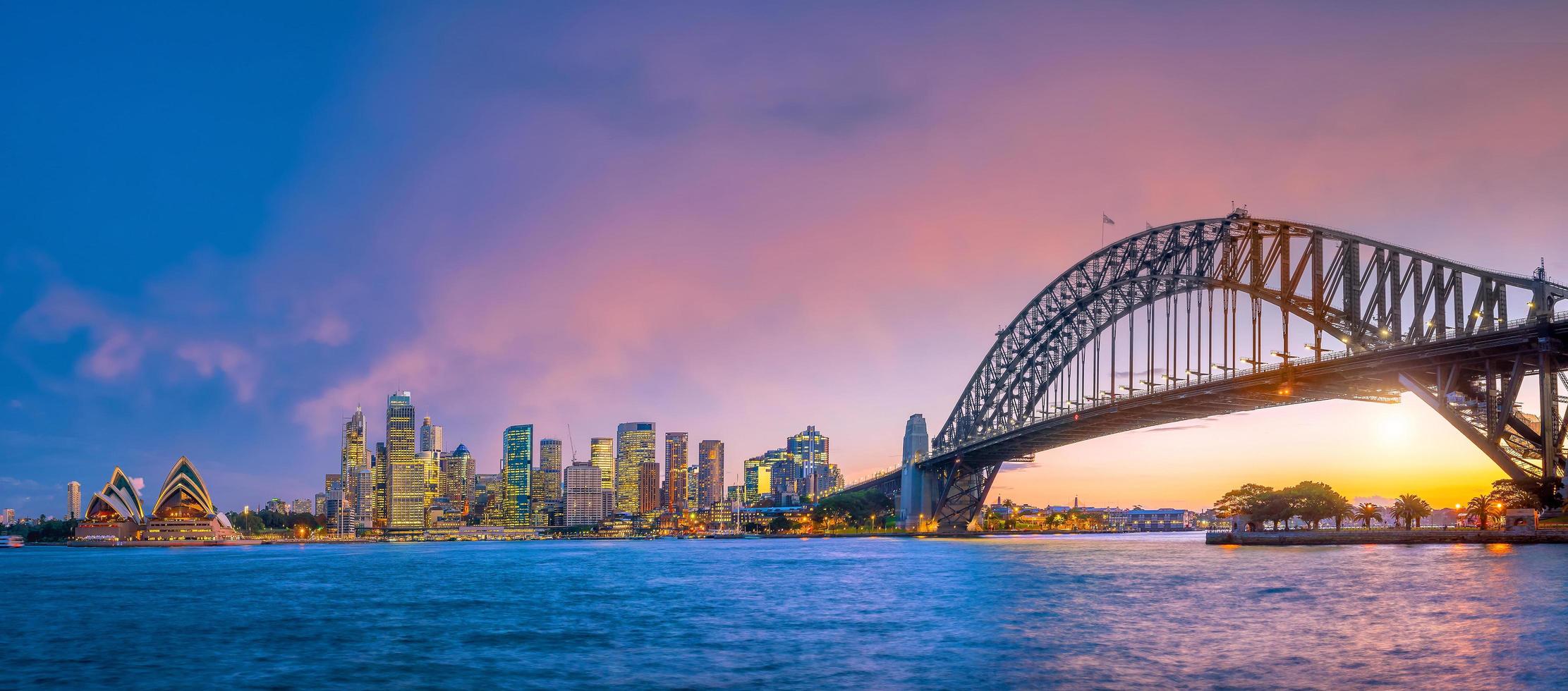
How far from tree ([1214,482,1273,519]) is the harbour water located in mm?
47217

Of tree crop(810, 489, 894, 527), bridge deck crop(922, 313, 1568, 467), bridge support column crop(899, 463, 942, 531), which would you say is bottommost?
tree crop(810, 489, 894, 527)

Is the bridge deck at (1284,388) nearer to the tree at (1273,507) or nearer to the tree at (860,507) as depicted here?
the tree at (1273,507)

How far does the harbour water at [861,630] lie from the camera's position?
24828 millimetres

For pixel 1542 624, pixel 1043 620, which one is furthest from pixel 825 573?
pixel 1542 624

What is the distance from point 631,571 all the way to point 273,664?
4953cm

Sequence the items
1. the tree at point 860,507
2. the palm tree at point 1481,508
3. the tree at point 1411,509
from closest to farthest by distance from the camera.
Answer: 1. the palm tree at point 1481,508
2. the tree at point 1411,509
3. the tree at point 860,507

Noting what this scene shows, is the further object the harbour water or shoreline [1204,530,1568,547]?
shoreline [1204,530,1568,547]

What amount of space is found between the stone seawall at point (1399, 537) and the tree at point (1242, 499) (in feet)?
48.8

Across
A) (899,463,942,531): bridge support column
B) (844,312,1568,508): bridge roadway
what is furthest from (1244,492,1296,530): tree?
(899,463,942,531): bridge support column

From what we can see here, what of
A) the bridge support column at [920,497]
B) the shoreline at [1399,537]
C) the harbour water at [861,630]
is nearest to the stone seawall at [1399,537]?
the shoreline at [1399,537]

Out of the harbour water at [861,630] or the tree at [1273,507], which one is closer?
the harbour water at [861,630]

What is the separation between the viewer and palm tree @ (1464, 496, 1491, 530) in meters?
73.1

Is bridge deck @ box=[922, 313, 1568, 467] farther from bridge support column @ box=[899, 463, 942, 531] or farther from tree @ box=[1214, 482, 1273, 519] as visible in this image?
bridge support column @ box=[899, 463, 942, 531]

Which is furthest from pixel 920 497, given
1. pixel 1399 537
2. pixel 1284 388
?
pixel 1284 388
